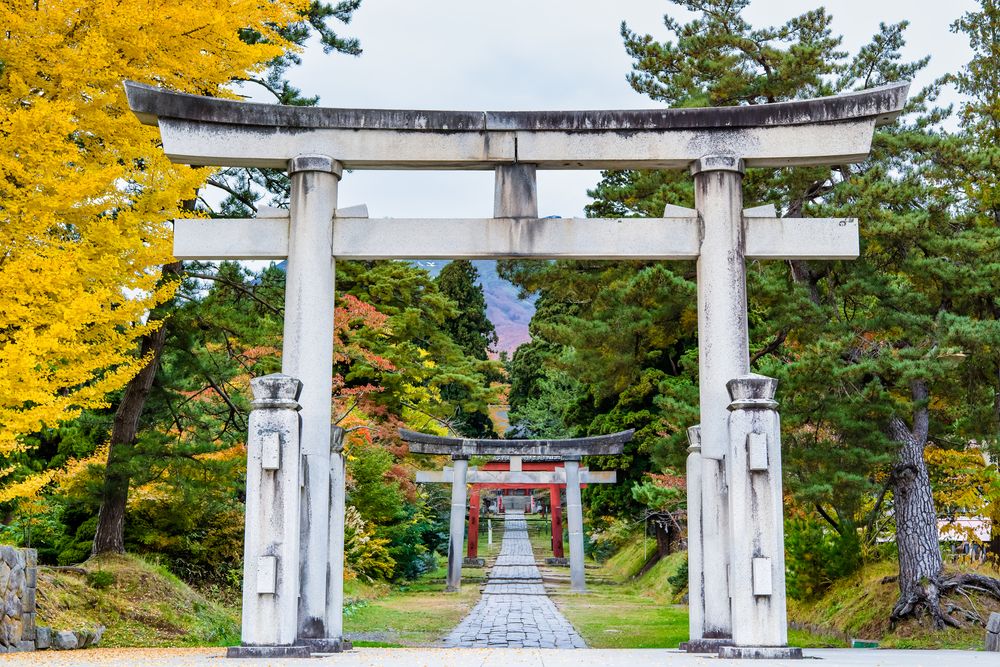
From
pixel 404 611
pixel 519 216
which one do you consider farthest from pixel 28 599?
pixel 404 611

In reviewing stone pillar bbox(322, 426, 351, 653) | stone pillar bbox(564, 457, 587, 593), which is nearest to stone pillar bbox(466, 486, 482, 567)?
stone pillar bbox(564, 457, 587, 593)

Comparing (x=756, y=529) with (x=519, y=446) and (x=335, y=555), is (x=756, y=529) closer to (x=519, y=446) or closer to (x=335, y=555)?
(x=335, y=555)

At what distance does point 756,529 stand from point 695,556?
4.62ft

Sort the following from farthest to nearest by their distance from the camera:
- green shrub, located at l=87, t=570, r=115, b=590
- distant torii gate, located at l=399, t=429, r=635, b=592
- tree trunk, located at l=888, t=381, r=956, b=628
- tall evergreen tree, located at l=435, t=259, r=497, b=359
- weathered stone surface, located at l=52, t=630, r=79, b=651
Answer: tall evergreen tree, located at l=435, t=259, r=497, b=359 → distant torii gate, located at l=399, t=429, r=635, b=592 → tree trunk, located at l=888, t=381, r=956, b=628 → green shrub, located at l=87, t=570, r=115, b=590 → weathered stone surface, located at l=52, t=630, r=79, b=651

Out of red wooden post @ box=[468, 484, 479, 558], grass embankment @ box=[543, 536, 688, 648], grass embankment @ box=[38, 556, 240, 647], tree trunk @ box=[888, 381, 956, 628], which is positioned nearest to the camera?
grass embankment @ box=[38, 556, 240, 647]

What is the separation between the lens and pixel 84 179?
10859 mm

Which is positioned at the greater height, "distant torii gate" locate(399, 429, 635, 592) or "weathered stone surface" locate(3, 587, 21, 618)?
"distant torii gate" locate(399, 429, 635, 592)

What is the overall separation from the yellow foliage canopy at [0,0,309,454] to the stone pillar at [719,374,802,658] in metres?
6.69

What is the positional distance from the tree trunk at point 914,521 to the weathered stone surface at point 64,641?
10857 millimetres

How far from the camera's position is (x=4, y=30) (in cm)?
1148

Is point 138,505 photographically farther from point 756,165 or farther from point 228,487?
point 756,165

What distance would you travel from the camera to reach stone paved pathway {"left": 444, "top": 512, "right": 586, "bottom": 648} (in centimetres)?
1462

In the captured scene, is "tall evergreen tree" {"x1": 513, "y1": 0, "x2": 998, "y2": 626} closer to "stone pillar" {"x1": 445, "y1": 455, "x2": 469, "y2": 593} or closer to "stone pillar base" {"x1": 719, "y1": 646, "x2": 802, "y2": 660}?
"stone pillar base" {"x1": 719, "y1": 646, "x2": 802, "y2": 660}

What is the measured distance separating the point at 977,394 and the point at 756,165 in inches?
236
